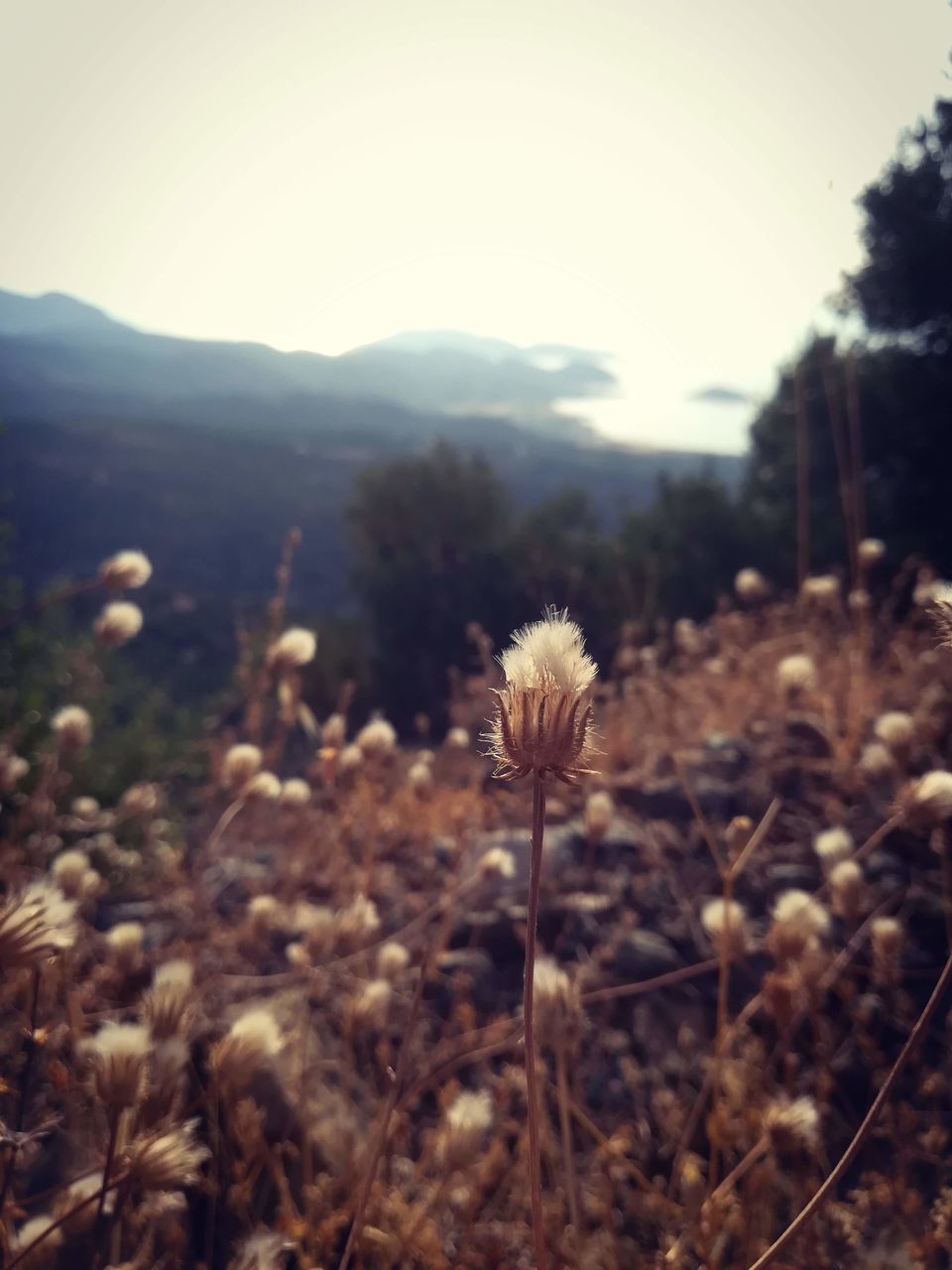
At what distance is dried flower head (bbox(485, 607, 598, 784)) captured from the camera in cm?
71

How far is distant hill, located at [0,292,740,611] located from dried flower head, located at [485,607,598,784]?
655 centimetres

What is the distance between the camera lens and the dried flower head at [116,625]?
1961 mm

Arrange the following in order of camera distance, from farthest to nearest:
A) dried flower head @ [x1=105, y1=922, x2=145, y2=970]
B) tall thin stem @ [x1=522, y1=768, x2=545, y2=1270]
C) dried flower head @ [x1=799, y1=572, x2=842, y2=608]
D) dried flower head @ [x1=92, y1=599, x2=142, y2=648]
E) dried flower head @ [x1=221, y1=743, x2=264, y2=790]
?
dried flower head @ [x1=799, y1=572, x2=842, y2=608] → dried flower head @ [x1=92, y1=599, x2=142, y2=648] → dried flower head @ [x1=221, y1=743, x2=264, y2=790] → dried flower head @ [x1=105, y1=922, x2=145, y2=970] → tall thin stem @ [x1=522, y1=768, x2=545, y2=1270]

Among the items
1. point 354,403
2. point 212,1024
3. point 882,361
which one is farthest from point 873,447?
point 354,403

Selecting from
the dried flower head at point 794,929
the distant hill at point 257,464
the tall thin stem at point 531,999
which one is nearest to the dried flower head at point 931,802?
the dried flower head at point 794,929

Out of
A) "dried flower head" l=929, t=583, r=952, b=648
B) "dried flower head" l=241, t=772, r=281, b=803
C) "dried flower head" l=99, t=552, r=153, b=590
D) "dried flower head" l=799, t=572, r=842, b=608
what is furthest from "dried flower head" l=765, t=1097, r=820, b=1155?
"dried flower head" l=799, t=572, r=842, b=608

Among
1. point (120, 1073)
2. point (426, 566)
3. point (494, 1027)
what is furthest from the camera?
point (426, 566)

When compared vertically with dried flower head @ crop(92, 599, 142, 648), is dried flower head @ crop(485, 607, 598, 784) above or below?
above

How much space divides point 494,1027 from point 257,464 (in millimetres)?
28257

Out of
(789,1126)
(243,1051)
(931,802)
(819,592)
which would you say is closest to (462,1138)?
(243,1051)

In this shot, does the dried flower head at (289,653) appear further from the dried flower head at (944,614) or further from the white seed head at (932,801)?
the dried flower head at (944,614)

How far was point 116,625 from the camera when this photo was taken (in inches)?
78.4

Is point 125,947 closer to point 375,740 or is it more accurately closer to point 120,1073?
point 120,1073

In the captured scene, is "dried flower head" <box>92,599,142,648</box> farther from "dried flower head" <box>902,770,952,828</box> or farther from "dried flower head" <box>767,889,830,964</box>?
"dried flower head" <box>902,770,952,828</box>
